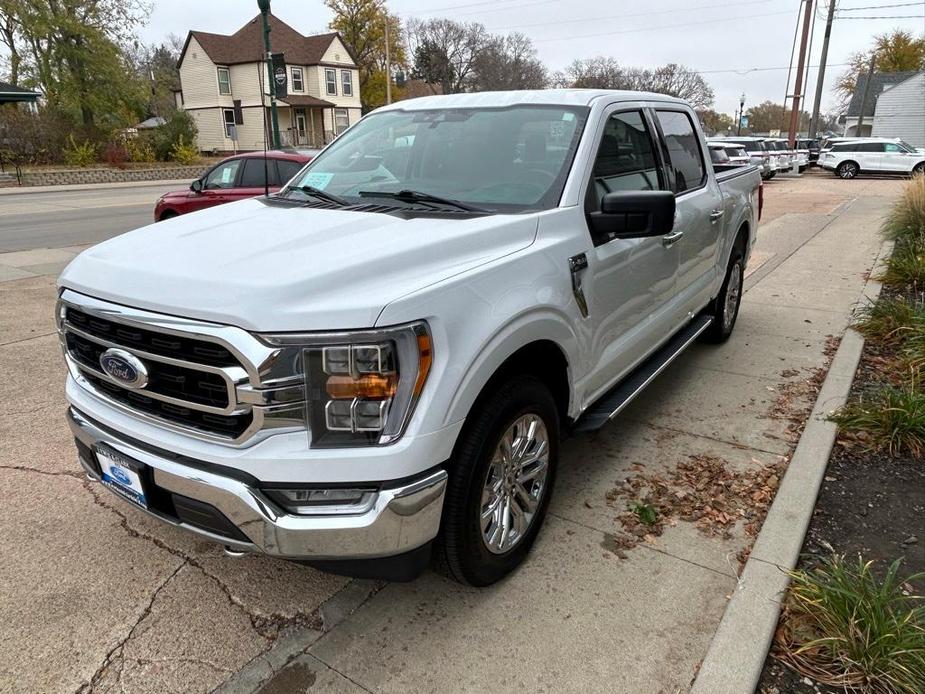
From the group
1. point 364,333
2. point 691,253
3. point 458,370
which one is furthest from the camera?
point 691,253

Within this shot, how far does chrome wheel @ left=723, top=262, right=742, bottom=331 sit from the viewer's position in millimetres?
5836

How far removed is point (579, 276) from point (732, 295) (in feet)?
11.7

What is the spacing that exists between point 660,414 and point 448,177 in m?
2.28

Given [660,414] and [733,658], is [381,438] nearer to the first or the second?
[733,658]

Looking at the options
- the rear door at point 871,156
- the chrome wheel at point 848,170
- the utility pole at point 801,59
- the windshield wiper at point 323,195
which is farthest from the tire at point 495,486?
the utility pole at point 801,59

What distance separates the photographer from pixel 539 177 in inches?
126

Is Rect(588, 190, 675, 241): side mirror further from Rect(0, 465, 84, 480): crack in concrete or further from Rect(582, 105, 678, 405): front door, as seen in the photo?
Rect(0, 465, 84, 480): crack in concrete

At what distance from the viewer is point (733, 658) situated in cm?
242

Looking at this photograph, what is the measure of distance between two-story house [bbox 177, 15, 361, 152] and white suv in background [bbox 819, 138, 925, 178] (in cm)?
3305

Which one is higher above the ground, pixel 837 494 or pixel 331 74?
pixel 331 74

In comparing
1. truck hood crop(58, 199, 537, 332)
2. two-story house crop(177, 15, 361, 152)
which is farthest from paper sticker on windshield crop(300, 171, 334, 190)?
two-story house crop(177, 15, 361, 152)

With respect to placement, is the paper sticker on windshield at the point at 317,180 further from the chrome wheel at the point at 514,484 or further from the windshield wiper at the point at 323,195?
the chrome wheel at the point at 514,484

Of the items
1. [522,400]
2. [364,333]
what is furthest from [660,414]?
[364,333]

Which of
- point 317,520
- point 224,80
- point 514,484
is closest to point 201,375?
Answer: point 317,520
